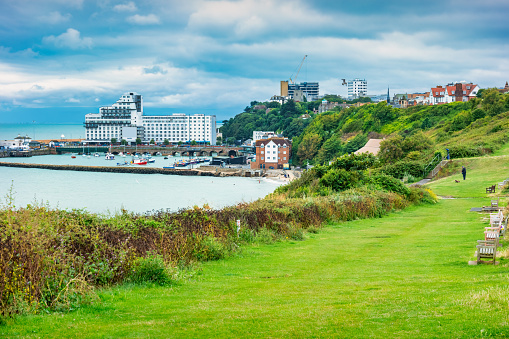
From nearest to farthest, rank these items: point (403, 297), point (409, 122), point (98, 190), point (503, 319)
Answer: point (503, 319)
point (403, 297)
point (98, 190)
point (409, 122)

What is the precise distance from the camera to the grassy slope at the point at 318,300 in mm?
6691

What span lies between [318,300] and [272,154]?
416 ft

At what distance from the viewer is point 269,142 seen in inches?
5300

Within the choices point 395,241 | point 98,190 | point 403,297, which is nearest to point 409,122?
point 98,190

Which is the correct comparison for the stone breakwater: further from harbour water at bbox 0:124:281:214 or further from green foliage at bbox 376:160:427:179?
green foliage at bbox 376:160:427:179

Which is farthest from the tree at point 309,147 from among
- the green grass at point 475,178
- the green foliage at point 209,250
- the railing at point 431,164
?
the green foliage at point 209,250

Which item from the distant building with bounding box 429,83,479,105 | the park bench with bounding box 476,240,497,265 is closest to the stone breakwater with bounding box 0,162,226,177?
the distant building with bounding box 429,83,479,105

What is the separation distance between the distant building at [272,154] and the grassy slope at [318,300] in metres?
119

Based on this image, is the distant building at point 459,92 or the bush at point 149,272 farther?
the distant building at point 459,92

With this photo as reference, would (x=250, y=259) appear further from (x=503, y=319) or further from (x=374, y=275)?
(x=503, y=319)

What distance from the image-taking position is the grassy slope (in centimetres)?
669

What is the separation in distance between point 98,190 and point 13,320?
267 ft

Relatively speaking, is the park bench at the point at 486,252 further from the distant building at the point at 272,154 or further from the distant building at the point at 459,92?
the distant building at the point at 459,92

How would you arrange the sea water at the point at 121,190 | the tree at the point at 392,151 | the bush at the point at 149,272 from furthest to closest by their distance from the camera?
the sea water at the point at 121,190, the tree at the point at 392,151, the bush at the point at 149,272
